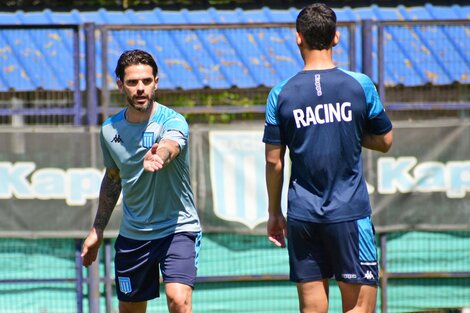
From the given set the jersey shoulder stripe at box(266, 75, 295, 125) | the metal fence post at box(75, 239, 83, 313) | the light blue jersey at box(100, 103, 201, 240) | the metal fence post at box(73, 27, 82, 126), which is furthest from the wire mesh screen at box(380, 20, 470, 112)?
the jersey shoulder stripe at box(266, 75, 295, 125)

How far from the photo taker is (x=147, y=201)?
6352mm

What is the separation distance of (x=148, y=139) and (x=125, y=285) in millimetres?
1075

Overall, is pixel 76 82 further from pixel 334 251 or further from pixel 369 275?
pixel 369 275

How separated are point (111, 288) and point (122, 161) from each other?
9.83 ft

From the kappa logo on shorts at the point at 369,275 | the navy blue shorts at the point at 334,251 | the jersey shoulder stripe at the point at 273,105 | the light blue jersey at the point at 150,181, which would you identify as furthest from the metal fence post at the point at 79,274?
the kappa logo on shorts at the point at 369,275

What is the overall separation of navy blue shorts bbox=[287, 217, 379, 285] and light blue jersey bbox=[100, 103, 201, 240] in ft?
3.05

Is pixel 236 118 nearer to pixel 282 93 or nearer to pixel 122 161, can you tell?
pixel 122 161

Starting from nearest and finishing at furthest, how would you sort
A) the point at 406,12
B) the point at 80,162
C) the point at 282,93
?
the point at 282,93
the point at 80,162
the point at 406,12

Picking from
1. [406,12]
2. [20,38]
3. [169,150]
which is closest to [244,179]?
[20,38]

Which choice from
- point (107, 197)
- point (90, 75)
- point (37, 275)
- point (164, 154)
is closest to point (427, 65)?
point (90, 75)

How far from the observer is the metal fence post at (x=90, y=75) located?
9.00 metres

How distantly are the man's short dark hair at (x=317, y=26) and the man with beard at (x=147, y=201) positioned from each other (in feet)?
3.65

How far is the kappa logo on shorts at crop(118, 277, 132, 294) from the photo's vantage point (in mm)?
6527

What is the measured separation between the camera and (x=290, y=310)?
920cm
